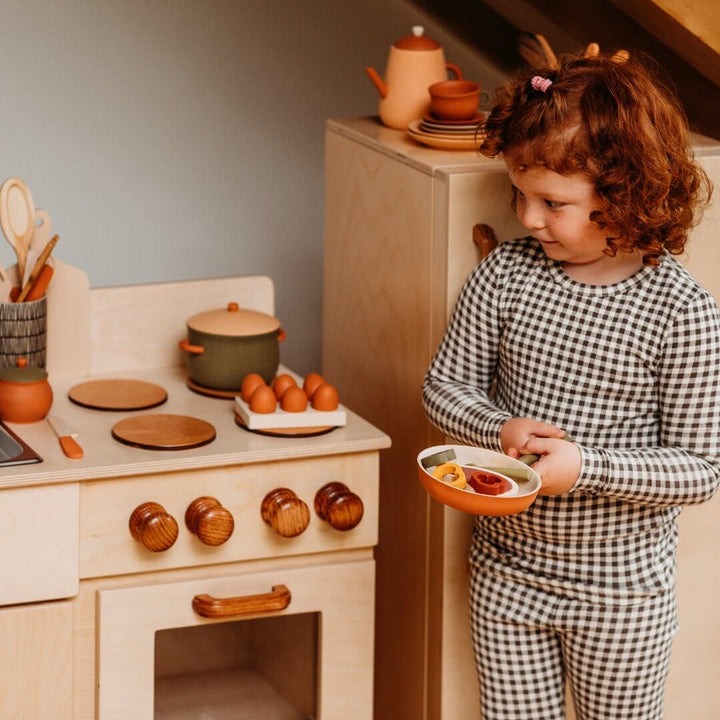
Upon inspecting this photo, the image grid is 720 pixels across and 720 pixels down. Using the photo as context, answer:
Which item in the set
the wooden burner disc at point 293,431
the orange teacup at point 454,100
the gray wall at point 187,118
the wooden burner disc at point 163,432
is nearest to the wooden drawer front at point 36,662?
the wooden burner disc at point 163,432

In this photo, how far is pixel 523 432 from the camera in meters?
1.57

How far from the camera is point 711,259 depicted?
1.86 meters

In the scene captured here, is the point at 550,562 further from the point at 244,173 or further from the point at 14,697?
the point at 244,173

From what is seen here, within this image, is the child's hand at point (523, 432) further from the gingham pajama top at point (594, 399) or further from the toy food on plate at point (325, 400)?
the toy food on plate at point (325, 400)

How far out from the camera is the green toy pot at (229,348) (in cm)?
195

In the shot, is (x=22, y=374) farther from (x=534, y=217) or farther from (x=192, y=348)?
(x=534, y=217)

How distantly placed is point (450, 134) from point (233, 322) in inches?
16.2

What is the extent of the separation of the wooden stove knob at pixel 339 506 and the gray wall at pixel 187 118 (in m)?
1.04

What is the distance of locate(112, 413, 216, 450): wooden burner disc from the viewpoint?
1.73 m

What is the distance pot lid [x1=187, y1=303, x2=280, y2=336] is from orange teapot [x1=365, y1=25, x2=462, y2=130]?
36 centimetres

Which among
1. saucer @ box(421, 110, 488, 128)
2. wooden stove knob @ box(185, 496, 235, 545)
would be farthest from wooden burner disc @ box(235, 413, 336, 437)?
saucer @ box(421, 110, 488, 128)

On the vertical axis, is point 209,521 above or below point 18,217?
below

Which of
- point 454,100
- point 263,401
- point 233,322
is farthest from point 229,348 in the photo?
point 454,100

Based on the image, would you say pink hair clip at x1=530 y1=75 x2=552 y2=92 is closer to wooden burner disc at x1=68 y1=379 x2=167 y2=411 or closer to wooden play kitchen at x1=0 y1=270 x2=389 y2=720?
wooden play kitchen at x1=0 y1=270 x2=389 y2=720
